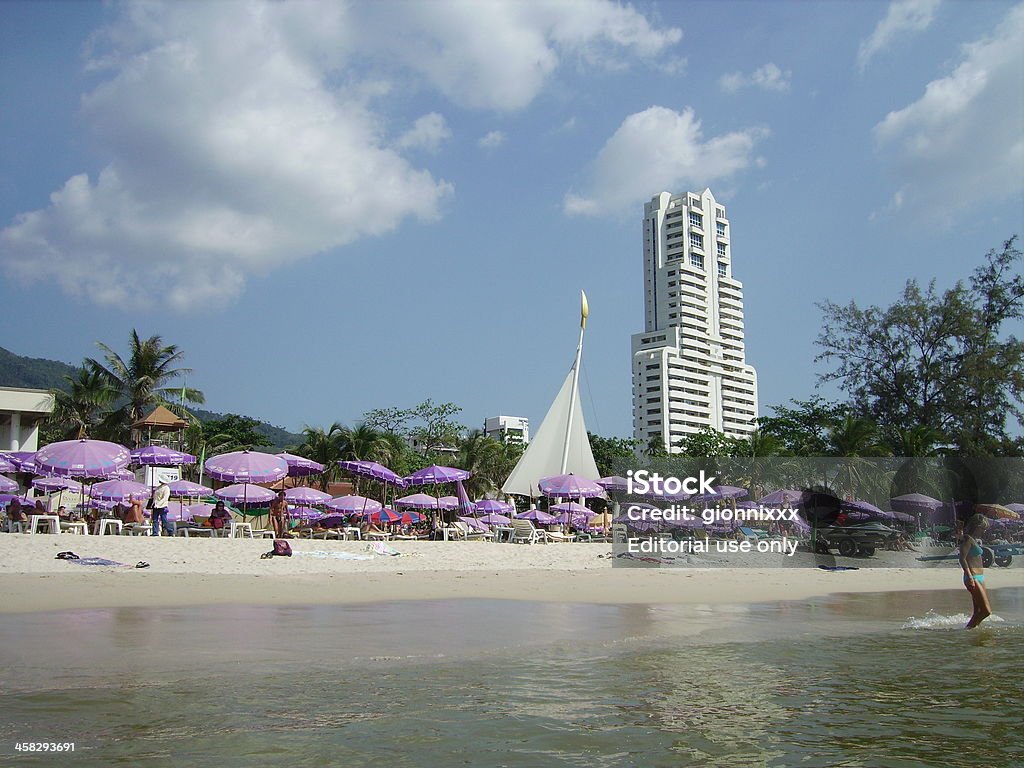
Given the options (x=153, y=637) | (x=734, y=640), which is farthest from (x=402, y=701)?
(x=734, y=640)

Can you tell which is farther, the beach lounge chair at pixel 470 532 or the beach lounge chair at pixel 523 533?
the beach lounge chair at pixel 470 532

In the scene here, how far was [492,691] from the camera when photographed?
21.2 feet

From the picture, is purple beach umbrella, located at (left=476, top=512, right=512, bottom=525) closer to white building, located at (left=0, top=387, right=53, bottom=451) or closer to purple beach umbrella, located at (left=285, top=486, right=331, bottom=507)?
purple beach umbrella, located at (left=285, top=486, right=331, bottom=507)

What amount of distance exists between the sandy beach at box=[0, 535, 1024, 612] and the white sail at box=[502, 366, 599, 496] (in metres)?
17.5

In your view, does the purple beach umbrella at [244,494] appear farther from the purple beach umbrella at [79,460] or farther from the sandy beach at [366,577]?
the sandy beach at [366,577]

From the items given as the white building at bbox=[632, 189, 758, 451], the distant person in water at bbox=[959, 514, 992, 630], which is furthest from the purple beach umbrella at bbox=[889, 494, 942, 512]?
the white building at bbox=[632, 189, 758, 451]

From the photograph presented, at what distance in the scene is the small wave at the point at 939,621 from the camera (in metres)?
11.2

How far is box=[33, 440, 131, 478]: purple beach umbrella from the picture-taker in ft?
58.9

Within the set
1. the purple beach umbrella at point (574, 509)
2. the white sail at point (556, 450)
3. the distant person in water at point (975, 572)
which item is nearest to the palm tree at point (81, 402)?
the white sail at point (556, 450)

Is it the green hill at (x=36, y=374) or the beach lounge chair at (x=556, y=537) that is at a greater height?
the green hill at (x=36, y=374)

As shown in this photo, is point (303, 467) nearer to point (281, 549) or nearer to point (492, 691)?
point (281, 549)

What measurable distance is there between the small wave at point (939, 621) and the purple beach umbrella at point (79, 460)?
1594 centimetres

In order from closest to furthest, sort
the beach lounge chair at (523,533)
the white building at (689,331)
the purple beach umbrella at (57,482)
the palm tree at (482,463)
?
the purple beach umbrella at (57,482) < the beach lounge chair at (523,533) < the palm tree at (482,463) < the white building at (689,331)

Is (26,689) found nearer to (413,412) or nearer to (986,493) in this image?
(986,493)
